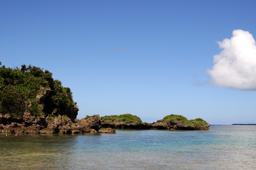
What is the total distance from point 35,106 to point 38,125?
14.8 ft

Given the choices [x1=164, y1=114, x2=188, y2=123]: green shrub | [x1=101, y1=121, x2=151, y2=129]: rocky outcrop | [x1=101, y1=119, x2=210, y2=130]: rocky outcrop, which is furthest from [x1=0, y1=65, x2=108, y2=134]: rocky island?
[x1=164, y1=114, x2=188, y2=123]: green shrub

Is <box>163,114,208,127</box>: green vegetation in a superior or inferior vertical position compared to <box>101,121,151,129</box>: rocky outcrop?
superior

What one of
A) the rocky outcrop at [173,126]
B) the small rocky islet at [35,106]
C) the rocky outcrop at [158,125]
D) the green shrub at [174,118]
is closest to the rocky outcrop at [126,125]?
the rocky outcrop at [158,125]

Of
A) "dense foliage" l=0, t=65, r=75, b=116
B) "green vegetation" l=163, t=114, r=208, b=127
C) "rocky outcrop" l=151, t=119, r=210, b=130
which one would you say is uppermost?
"dense foliage" l=0, t=65, r=75, b=116

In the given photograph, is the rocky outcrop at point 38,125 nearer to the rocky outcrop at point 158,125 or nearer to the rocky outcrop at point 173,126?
the rocky outcrop at point 158,125

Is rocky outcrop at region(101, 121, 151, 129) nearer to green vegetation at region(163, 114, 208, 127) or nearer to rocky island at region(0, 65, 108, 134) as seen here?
green vegetation at region(163, 114, 208, 127)

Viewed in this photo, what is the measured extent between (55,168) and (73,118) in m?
58.3

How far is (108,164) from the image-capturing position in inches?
896

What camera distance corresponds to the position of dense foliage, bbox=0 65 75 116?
56.0 meters

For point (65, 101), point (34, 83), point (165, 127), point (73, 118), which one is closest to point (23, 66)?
point (34, 83)

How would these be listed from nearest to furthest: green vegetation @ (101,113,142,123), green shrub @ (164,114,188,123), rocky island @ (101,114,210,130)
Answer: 1. rocky island @ (101,114,210,130)
2. green shrub @ (164,114,188,123)
3. green vegetation @ (101,113,142,123)

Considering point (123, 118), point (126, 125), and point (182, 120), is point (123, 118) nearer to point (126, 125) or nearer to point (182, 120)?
point (126, 125)

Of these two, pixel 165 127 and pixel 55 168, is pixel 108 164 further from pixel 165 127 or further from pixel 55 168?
pixel 165 127

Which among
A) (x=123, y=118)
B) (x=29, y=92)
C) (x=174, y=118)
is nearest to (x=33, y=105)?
(x=29, y=92)
